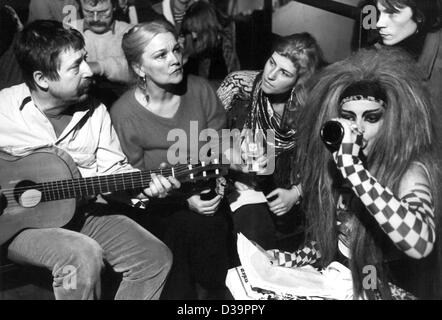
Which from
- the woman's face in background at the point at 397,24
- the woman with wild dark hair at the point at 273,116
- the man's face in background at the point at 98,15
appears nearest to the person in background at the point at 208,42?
the woman with wild dark hair at the point at 273,116

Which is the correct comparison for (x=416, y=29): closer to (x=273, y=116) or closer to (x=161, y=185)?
(x=273, y=116)

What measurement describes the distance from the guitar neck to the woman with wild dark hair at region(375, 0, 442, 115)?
0.98 meters

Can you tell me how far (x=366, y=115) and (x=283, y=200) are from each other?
54 centimetres

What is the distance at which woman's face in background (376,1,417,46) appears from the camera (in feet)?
6.64

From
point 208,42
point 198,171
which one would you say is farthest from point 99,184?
point 208,42

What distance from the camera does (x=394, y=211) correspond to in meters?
1.53

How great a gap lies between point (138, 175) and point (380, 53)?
39.2 inches

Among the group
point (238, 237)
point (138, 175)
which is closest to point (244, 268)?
point (238, 237)

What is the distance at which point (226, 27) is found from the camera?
7.36 ft

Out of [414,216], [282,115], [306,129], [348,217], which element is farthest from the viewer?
[282,115]

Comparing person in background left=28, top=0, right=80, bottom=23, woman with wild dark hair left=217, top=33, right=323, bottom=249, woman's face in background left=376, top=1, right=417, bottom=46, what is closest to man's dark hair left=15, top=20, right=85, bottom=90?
person in background left=28, top=0, right=80, bottom=23

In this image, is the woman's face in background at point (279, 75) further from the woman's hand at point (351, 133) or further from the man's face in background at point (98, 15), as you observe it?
the man's face in background at point (98, 15)

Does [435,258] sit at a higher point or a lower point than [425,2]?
lower
